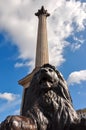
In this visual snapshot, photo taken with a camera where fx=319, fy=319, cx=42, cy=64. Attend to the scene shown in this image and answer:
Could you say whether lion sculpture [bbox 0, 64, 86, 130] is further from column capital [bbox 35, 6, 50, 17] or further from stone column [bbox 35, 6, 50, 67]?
column capital [bbox 35, 6, 50, 17]

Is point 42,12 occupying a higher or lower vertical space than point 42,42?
higher

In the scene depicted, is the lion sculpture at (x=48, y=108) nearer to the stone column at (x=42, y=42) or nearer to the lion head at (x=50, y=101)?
the lion head at (x=50, y=101)

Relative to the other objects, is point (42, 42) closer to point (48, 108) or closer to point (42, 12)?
point (42, 12)

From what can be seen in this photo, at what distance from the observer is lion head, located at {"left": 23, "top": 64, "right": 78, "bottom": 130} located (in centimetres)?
394

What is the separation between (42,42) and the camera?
3381 centimetres

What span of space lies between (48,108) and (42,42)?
98.1 ft

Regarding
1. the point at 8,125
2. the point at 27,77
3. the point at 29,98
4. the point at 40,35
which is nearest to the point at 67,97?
the point at 29,98

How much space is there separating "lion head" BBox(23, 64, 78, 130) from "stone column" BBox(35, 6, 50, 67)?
27.0m

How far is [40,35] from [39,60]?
11.4ft

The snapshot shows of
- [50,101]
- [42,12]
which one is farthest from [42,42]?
[50,101]

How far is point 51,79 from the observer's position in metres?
4.34

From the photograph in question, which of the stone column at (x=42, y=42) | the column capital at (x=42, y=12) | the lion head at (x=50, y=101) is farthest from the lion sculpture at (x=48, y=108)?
the column capital at (x=42, y=12)

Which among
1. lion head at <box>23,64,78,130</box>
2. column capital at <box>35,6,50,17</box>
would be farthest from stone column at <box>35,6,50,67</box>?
lion head at <box>23,64,78,130</box>

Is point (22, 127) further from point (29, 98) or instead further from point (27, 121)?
point (29, 98)
